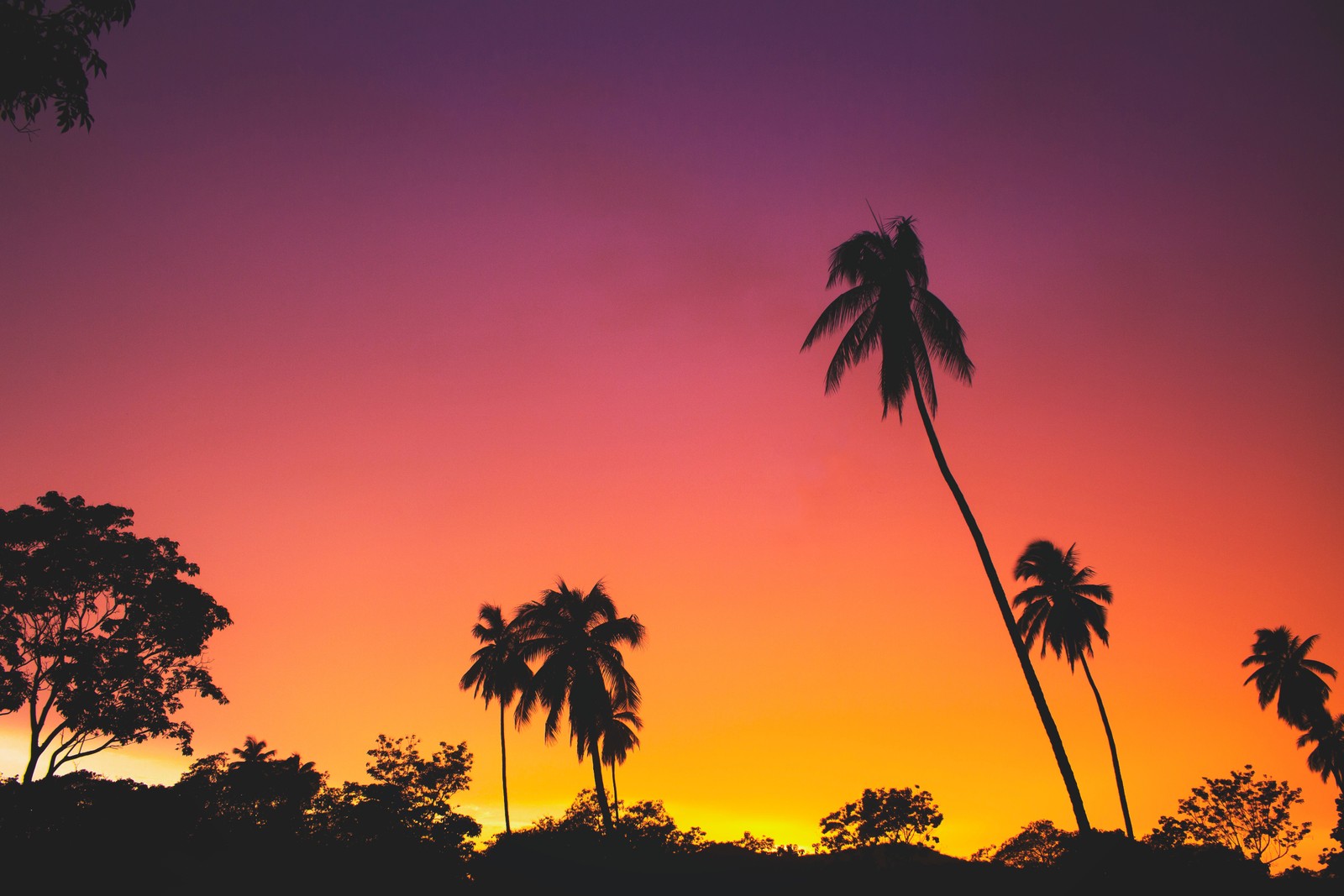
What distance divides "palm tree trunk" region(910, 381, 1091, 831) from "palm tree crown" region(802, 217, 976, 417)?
0.74 metres

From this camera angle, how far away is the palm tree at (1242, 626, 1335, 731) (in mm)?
38625

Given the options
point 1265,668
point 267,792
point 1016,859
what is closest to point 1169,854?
point 1265,668

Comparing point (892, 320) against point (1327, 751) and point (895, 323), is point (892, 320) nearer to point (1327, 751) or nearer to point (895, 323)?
point (895, 323)

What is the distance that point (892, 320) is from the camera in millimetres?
21375

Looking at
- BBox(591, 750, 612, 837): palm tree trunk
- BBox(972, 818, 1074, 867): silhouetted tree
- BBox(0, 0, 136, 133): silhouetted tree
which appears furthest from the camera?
BBox(972, 818, 1074, 867): silhouetted tree

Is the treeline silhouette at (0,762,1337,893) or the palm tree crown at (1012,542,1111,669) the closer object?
the treeline silhouette at (0,762,1337,893)

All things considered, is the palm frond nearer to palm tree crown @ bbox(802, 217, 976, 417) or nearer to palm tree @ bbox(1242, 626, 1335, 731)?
palm tree crown @ bbox(802, 217, 976, 417)

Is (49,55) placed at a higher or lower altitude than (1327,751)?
higher

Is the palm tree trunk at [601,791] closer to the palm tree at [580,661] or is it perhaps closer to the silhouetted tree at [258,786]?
the palm tree at [580,661]

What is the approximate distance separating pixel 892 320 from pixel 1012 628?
9.92 meters

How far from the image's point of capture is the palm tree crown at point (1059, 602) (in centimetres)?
3506

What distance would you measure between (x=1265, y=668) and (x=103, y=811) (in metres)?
59.3

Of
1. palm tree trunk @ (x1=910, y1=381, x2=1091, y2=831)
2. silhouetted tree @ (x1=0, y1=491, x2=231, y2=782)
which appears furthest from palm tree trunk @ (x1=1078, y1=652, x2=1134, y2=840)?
silhouetted tree @ (x1=0, y1=491, x2=231, y2=782)

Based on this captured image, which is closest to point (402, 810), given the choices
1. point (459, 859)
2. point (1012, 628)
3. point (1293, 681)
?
point (459, 859)
